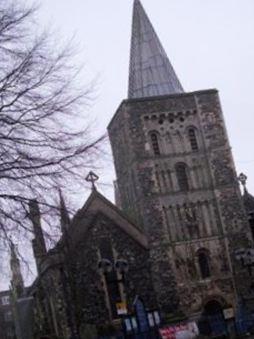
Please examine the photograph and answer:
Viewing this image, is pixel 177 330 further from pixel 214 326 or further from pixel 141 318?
pixel 141 318

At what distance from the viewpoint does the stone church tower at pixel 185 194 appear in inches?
1282

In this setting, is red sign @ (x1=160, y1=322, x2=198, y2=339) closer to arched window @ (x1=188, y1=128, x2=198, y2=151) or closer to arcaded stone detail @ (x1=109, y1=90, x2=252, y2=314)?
arcaded stone detail @ (x1=109, y1=90, x2=252, y2=314)

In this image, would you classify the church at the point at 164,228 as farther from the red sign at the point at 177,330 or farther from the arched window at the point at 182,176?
the red sign at the point at 177,330

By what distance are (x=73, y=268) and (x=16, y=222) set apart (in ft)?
67.3

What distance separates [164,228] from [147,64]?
1055 centimetres

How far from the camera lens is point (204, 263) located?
33344mm

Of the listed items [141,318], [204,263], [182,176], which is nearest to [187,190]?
[182,176]

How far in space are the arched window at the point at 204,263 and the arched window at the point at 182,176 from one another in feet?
11.4

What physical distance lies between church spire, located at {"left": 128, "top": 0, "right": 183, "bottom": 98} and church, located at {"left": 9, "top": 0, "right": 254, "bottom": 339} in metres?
0.15

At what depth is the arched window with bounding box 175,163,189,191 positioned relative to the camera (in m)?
34.1

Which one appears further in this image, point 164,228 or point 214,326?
point 164,228

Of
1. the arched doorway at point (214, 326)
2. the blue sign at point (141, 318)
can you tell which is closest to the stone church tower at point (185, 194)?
the arched doorway at point (214, 326)

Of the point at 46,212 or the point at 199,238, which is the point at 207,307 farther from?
the point at 46,212

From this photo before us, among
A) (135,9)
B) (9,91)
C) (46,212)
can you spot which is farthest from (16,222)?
(135,9)
